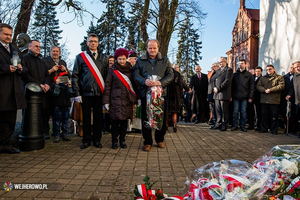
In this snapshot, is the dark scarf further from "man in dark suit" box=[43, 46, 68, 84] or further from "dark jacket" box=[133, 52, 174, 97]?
"man in dark suit" box=[43, 46, 68, 84]

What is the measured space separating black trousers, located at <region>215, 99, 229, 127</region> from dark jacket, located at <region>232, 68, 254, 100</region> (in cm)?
44

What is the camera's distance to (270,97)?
820cm

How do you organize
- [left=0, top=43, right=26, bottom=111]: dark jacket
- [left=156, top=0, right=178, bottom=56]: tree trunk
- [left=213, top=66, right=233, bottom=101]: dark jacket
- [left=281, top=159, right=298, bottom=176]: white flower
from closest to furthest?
1. [left=281, top=159, right=298, bottom=176]: white flower
2. [left=0, top=43, right=26, bottom=111]: dark jacket
3. [left=213, top=66, right=233, bottom=101]: dark jacket
4. [left=156, top=0, right=178, bottom=56]: tree trunk

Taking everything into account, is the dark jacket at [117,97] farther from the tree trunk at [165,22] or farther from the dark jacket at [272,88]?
the tree trunk at [165,22]

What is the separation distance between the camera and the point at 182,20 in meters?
16.7

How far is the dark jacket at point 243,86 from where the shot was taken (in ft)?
28.2

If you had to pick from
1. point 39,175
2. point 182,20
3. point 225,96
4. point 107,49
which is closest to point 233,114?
point 225,96

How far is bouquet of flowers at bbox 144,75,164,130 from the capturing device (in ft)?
16.6

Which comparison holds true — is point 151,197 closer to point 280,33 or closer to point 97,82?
point 97,82

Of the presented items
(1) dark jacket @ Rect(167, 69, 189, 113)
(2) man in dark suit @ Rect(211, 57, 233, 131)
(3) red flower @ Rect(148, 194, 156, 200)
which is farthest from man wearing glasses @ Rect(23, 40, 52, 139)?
(2) man in dark suit @ Rect(211, 57, 233, 131)

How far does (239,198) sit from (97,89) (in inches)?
168

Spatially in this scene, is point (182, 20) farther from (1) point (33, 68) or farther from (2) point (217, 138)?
(1) point (33, 68)

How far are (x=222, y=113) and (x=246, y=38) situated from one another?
40822mm

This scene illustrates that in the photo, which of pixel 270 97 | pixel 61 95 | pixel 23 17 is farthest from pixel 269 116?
pixel 23 17
